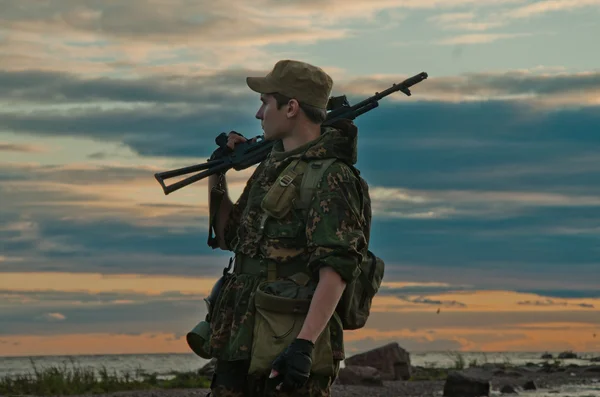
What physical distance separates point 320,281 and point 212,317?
893mm

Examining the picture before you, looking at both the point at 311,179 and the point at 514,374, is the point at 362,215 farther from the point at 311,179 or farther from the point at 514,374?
the point at 514,374

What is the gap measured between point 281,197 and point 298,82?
2.26 ft

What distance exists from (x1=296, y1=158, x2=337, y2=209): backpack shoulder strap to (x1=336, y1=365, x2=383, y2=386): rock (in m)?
18.2

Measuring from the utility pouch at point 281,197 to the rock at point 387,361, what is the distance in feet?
70.7

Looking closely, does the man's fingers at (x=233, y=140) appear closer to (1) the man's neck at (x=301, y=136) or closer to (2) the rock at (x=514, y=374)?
(1) the man's neck at (x=301, y=136)

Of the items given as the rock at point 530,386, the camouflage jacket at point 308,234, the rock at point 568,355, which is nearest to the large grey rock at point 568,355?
the rock at point 568,355

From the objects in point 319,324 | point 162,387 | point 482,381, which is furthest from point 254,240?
point 482,381

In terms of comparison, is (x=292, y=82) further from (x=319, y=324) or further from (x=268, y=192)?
(x=319, y=324)

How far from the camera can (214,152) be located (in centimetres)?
716

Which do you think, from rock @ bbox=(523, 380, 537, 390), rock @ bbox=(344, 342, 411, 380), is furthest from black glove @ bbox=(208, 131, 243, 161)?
rock @ bbox=(523, 380, 537, 390)

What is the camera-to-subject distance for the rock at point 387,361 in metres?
27.3

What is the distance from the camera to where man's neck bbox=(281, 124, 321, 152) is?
20.1 feet

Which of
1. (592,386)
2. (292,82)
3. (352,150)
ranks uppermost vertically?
(292,82)

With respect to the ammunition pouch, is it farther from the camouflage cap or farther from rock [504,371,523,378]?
rock [504,371,523,378]
